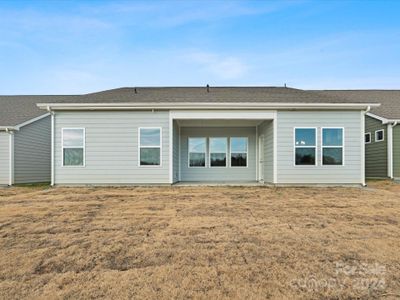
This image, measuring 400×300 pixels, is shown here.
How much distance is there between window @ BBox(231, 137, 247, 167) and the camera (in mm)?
13758

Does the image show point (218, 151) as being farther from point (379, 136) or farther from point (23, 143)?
point (23, 143)

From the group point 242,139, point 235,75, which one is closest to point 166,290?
point 242,139

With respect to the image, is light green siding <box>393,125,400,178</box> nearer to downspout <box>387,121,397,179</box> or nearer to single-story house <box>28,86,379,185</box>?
downspout <box>387,121,397,179</box>

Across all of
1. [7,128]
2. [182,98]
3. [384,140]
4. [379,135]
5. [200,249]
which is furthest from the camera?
[379,135]

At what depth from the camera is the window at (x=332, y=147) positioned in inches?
416

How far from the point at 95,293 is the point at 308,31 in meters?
15.6

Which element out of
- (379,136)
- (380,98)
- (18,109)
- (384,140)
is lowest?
(384,140)

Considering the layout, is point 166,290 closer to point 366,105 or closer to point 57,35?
point 366,105

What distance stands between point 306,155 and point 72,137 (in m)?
8.31

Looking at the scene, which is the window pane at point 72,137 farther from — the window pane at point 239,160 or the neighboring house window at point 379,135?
the neighboring house window at point 379,135

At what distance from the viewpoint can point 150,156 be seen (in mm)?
10742

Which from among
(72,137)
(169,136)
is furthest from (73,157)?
(169,136)

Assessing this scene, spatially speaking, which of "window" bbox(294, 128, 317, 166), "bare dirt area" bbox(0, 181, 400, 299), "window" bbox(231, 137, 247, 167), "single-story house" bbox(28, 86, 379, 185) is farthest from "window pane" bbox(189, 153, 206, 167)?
"bare dirt area" bbox(0, 181, 400, 299)

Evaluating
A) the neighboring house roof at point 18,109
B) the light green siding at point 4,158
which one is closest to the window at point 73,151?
the light green siding at point 4,158
